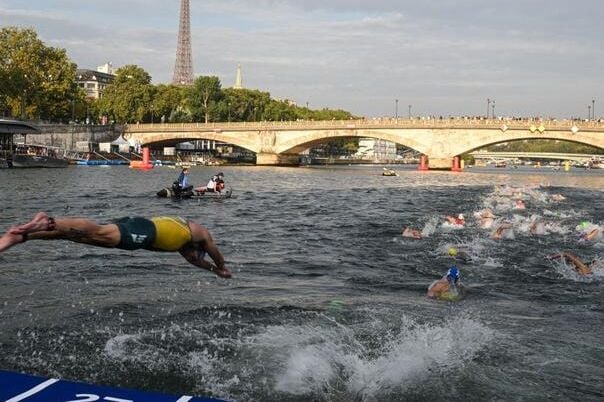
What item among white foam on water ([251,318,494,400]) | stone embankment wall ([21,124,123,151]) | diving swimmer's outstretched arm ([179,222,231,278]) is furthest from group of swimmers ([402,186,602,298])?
stone embankment wall ([21,124,123,151])

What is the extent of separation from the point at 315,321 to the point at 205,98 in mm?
128925

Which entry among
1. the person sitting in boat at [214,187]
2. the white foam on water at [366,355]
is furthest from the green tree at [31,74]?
the white foam on water at [366,355]

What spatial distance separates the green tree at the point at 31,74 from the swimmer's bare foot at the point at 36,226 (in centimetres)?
9264

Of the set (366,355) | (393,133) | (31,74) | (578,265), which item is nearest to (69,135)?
(31,74)

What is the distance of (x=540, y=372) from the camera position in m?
9.16

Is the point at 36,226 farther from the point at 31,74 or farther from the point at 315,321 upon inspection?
the point at 31,74

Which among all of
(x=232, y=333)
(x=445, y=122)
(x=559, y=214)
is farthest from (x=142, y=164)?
(x=232, y=333)

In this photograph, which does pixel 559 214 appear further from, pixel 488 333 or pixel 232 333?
pixel 232 333

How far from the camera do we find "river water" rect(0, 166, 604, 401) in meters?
8.52

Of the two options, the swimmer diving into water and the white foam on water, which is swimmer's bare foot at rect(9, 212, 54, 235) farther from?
the white foam on water

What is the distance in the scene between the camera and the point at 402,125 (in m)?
99.2

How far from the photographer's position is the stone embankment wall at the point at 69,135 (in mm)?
102688

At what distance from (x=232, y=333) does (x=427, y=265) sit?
8380 mm

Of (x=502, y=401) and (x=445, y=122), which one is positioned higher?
(x=445, y=122)
